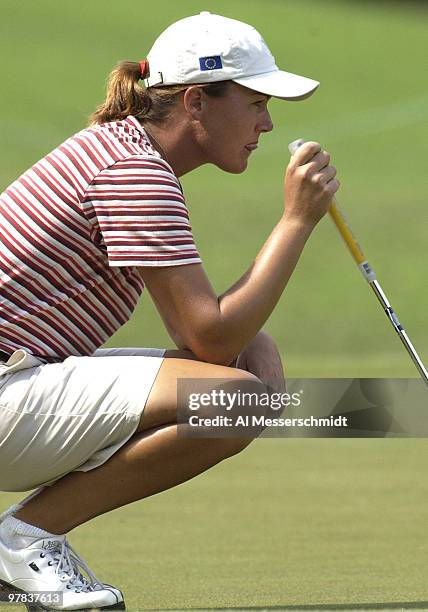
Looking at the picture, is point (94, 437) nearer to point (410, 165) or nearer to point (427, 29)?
point (410, 165)

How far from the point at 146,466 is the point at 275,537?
1.13 meters

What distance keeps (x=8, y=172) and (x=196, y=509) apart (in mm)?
8896

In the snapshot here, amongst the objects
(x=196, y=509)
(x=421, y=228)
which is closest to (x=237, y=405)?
(x=196, y=509)

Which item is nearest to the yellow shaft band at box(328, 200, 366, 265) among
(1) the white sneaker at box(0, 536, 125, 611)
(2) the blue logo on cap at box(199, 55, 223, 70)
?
(2) the blue logo on cap at box(199, 55, 223, 70)

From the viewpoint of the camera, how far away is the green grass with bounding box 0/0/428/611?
3.38 m

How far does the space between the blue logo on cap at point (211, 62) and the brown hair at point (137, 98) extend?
5 cm

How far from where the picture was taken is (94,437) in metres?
2.74

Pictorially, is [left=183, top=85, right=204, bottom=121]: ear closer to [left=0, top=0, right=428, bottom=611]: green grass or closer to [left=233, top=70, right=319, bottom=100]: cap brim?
[left=233, top=70, right=319, bottom=100]: cap brim

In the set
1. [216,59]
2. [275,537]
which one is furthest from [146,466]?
[275,537]

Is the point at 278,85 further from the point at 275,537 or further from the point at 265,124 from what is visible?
the point at 275,537

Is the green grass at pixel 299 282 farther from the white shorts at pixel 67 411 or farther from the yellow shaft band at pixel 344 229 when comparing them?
Answer: the yellow shaft band at pixel 344 229

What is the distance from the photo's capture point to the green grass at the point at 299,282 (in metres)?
3.38

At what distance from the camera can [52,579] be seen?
2.73 meters

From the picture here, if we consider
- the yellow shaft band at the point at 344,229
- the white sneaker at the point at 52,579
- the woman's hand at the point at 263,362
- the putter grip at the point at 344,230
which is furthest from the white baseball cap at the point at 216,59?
the white sneaker at the point at 52,579
